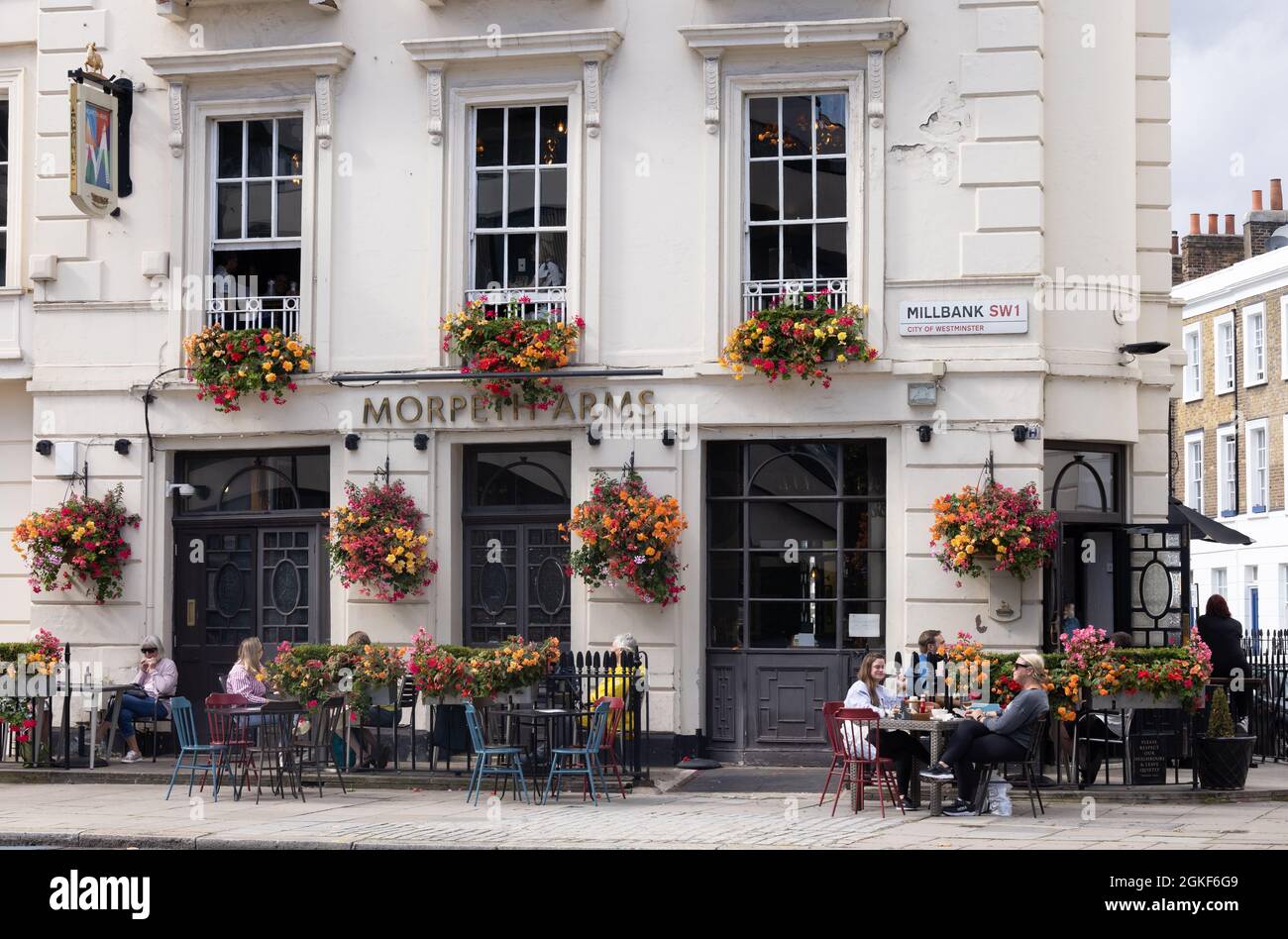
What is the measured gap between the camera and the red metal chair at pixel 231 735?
16297 millimetres

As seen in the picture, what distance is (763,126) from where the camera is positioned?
19.6 meters

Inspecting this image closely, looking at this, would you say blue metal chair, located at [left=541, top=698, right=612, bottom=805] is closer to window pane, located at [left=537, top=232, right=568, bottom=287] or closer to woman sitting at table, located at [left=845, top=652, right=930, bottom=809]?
woman sitting at table, located at [left=845, top=652, right=930, bottom=809]

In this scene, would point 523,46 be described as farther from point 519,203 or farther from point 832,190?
point 832,190

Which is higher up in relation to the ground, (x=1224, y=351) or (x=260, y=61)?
(x=260, y=61)

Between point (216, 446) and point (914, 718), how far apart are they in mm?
8991

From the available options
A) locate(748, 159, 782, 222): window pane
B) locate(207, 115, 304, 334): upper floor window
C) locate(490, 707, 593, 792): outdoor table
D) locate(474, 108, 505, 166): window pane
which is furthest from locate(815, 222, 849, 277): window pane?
locate(207, 115, 304, 334): upper floor window

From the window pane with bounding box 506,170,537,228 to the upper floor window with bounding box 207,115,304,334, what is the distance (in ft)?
7.89

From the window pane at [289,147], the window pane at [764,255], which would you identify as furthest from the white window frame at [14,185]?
the window pane at [764,255]

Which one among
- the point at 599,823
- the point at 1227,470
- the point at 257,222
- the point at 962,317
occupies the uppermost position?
the point at 257,222

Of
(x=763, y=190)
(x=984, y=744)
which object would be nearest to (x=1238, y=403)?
(x=763, y=190)

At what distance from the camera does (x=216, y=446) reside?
20594 mm

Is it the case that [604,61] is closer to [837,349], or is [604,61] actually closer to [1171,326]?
[837,349]

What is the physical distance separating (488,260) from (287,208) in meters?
2.44
